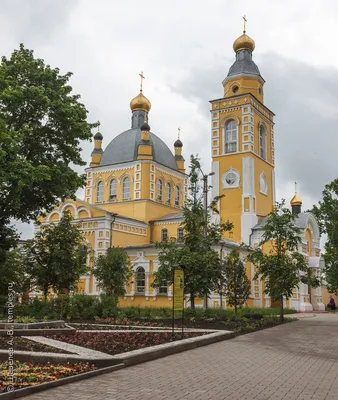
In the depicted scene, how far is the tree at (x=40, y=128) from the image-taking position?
840 inches

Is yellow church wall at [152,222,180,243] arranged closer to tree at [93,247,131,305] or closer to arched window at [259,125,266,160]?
arched window at [259,125,266,160]

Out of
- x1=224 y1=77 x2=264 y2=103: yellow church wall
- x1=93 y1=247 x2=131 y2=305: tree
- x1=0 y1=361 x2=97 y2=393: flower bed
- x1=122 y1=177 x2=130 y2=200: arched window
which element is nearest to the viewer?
x1=0 y1=361 x2=97 y2=393: flower bed

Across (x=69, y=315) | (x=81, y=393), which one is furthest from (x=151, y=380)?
(x=69, y=315)

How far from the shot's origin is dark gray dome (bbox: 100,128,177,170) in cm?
4606

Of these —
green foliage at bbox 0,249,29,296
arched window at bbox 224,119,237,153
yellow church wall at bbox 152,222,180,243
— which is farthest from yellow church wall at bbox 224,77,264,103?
green foliage at bbox 0,249,29,296

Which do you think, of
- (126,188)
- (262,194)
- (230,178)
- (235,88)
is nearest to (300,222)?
(262,194)

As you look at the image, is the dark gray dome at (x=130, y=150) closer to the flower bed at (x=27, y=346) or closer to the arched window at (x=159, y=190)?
the arched window at (x=159, y=190)

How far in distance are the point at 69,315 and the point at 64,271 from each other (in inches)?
146

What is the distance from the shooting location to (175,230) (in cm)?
4169

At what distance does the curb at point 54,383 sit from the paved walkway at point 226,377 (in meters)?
0.12

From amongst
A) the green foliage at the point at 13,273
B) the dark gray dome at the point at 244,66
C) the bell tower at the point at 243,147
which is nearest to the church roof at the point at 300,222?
the bell tower at the point at 243,147

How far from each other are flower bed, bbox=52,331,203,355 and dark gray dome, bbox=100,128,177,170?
1264 inches

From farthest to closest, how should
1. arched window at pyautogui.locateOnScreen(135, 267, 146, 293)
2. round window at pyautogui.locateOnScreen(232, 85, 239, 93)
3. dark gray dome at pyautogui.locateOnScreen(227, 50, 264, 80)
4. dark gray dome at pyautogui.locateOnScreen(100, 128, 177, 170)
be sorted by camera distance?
dark gray dome at pyautogui.locateOnScreen(100, 128, 177, 170), dark gray dome at pyautogui.locateOnScreen(227, 50, 264, 80), round window at pyautogui.locateOnScreen(232, 85, 239, 93), arched window at pyautogui.locateOnScreen(135, 267, 146, 293)

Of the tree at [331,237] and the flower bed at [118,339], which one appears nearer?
the flower bed at [118,339]
